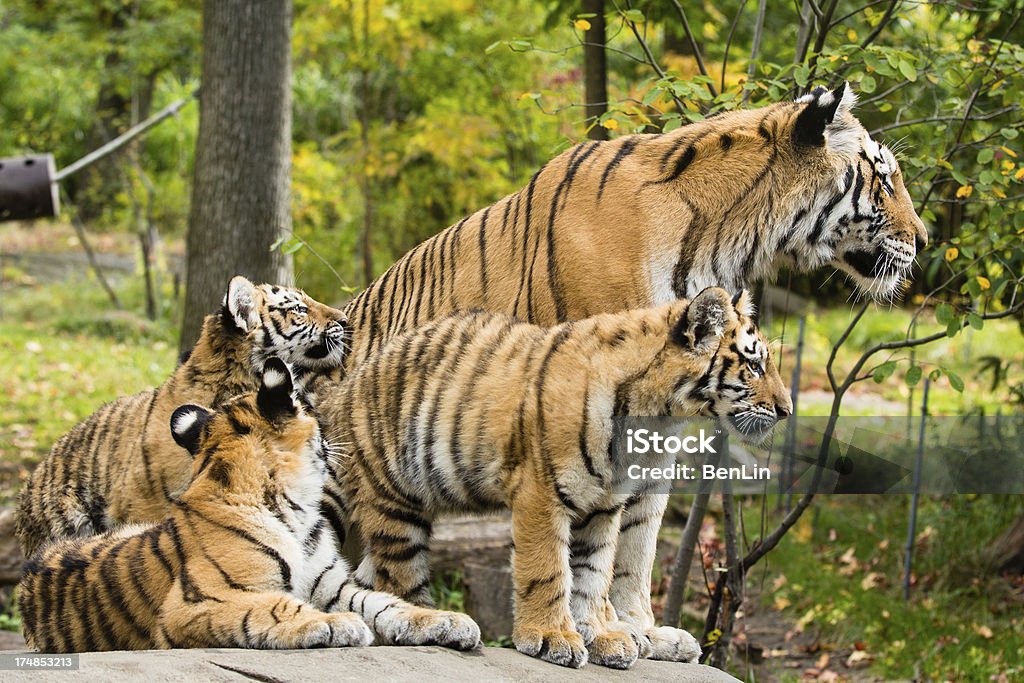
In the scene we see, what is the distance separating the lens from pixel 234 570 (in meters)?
3.61

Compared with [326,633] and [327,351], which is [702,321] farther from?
[327,351]

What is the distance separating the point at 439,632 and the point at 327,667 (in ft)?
1.69

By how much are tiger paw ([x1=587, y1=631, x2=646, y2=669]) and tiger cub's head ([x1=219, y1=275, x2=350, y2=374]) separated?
1942 millimetres

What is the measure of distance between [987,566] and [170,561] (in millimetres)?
6120

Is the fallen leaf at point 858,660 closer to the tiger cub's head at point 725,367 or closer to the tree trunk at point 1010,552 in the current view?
the tree trunk at point 1010,552

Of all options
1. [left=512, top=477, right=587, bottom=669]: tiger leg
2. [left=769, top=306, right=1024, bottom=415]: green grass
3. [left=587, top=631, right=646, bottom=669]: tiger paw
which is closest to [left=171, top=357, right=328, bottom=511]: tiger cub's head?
[left=512, top=477, right=587, bottom=669]: tiger leg

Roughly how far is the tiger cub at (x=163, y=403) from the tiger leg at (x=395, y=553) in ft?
3.69

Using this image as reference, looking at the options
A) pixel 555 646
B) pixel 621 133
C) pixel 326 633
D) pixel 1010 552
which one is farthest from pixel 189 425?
pixel 1010 552

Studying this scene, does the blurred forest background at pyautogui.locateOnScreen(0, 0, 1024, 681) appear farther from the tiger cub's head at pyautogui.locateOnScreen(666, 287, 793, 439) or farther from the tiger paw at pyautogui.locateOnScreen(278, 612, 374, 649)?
the tiger paw at pyautogui.locateOnScreen(278, 612, 374, 649)

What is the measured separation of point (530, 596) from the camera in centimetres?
377

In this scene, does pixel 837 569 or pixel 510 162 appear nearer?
pixel 837 569

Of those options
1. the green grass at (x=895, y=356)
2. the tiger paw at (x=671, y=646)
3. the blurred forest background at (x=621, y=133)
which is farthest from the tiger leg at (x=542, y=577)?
the green grass at (x=895, y=356)

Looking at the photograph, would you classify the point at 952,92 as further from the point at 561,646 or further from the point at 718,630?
the point at 561,646

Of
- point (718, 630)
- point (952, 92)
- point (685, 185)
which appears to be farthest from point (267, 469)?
point (952, 92)
